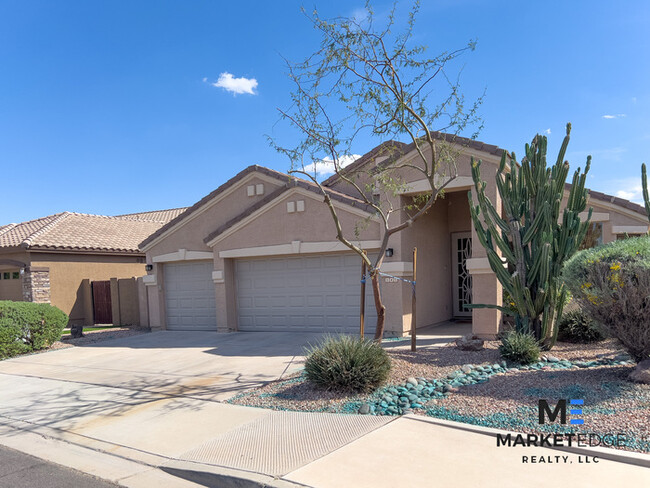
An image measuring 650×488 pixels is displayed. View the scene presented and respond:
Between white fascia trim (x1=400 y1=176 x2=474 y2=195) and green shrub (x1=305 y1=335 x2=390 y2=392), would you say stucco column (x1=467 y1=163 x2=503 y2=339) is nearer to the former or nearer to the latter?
white fascia trim (x1=400 y1=176 x2=474 y2=195)

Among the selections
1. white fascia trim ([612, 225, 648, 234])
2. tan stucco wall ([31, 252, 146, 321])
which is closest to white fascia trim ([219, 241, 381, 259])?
white fascia trim ([612, 225, 648, 234])

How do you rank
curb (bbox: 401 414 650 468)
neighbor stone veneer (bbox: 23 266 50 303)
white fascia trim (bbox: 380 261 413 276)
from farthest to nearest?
neighbor stone veneer (bbox: 23 266 50 303), white fascia trim (bbox: 380 261 413 276), curb (bbox: 401 414 650 468)

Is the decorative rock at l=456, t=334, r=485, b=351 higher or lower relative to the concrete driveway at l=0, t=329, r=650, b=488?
higher

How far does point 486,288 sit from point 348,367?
5180 millimetres

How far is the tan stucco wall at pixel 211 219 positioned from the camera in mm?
15367

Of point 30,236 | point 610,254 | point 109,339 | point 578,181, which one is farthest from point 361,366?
point 30,236

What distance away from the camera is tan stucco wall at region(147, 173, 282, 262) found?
15367 mm

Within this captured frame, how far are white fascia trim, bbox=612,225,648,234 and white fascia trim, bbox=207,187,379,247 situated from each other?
677cm

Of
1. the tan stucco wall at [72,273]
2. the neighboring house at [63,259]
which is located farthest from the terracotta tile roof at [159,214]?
the tan stucco wall at [72,273]

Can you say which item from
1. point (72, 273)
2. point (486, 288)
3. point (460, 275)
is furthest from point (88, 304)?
point (486, 288)

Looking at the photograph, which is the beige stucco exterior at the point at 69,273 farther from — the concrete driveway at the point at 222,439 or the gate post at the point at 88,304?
the concrete driveway at the point at 222,439

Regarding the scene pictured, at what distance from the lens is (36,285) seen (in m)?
18.8

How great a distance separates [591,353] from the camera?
28.5ft

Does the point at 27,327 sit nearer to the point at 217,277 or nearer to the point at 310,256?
the point at 217,277
